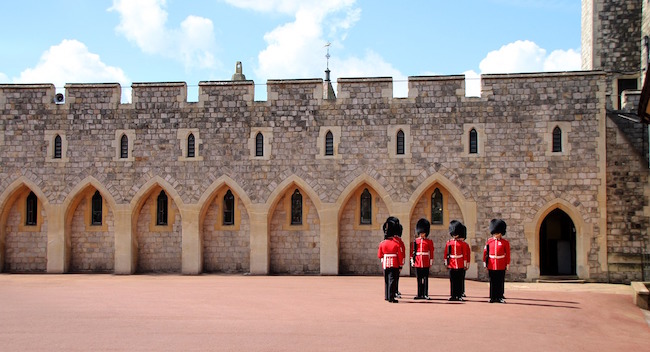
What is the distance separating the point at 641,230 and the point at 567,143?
294 centimetres

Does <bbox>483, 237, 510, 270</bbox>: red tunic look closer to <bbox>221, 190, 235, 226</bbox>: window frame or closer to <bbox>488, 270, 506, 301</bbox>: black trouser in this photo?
<bbox>488, 270, 506, 301</bbox>: black trouser

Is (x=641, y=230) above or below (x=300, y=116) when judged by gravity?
below

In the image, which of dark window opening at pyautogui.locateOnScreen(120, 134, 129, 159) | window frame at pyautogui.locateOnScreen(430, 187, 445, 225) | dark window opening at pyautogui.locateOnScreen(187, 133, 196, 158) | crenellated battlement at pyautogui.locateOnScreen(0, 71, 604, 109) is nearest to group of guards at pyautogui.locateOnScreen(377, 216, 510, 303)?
window frame at pyautogui.locateOnScreen(430, 187, 445, 225)

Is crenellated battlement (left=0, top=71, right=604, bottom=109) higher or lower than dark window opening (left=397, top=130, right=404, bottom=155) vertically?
higher

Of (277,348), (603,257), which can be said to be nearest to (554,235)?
(603,257)

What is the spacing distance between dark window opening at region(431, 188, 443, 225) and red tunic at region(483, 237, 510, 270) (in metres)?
4.95

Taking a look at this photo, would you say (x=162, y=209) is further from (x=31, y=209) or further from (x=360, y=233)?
(x=360, y=233)

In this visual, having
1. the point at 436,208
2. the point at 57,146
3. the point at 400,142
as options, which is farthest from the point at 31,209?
the point at 436,208

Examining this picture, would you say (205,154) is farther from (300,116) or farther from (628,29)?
(628,29)

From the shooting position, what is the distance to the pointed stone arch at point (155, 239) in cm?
1906

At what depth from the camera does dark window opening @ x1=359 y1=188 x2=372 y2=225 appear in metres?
18.7

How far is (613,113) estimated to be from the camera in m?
17.7

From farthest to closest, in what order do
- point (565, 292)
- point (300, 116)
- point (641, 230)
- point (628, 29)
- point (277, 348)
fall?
point (628, 29) → point (300, 116) → point (641, 230) → point (565, 292) → point (277, 348)

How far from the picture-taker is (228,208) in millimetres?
19062
